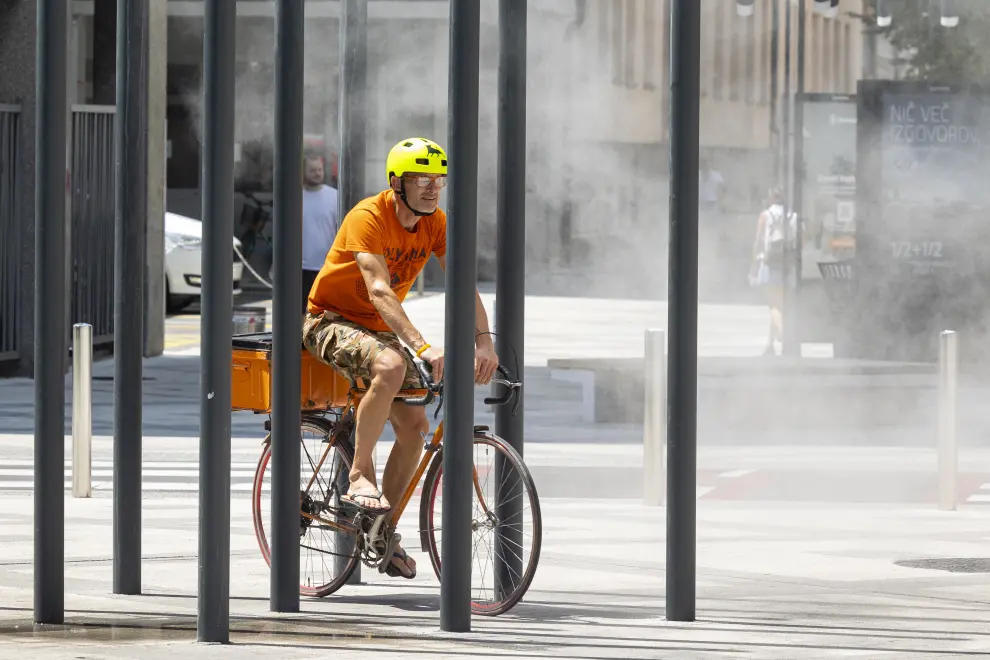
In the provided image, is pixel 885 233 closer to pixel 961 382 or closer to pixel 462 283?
pixel 961 382

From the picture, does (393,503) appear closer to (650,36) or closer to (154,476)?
(154,476)

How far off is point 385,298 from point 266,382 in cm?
59

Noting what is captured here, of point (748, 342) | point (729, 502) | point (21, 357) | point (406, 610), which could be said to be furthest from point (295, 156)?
point (748, 342)

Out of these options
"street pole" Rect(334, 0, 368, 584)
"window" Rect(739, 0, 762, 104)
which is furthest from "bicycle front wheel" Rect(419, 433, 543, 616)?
"window" Rect(739, 0, 762, 104)

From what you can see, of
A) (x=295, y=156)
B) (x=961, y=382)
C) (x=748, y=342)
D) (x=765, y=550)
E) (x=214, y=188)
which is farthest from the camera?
(x=748, y=342)

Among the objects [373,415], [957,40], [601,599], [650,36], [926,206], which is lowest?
[601,599]

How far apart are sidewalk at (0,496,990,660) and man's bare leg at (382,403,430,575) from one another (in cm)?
40

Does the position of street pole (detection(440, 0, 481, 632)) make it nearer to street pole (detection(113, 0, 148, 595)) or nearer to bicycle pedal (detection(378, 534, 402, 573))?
bicycle pedal (detection(378, 534, 402, 573))

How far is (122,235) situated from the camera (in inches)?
295

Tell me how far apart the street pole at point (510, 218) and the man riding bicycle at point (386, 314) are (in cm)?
12

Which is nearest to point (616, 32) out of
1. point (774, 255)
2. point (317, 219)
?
point (774, 255)

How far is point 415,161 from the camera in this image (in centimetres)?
727

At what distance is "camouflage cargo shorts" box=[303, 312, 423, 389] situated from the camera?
724 centimetres

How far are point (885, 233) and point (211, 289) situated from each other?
12391 millimetres
